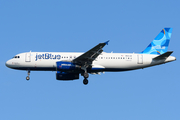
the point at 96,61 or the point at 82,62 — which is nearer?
the point at 82,62

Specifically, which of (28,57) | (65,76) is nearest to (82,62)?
(65,76)

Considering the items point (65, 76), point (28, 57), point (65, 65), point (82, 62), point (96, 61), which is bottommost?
point (65, 76)

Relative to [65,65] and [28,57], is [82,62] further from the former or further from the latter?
[28,57]

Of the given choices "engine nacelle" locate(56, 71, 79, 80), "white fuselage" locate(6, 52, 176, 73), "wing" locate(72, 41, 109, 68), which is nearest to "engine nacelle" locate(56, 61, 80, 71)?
Answer: "wing" locate(72, 41, 109, 68)

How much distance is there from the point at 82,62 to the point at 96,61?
2.44 metres

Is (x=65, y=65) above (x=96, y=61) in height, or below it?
below

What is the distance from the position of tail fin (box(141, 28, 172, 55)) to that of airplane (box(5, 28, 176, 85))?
3.40 feet

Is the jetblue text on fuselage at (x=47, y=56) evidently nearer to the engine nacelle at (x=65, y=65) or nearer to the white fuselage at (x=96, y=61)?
the white fuselage at (x=96, y=61)

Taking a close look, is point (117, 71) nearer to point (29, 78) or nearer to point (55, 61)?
point (55, 61)

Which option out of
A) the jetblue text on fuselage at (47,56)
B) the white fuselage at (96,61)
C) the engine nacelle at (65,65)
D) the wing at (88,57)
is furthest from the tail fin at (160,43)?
the jetblue text on fuselage at (47,56)

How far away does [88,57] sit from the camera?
4488 centimetres

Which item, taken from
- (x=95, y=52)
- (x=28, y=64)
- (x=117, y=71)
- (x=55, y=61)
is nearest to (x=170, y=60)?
(x=117, y=71)

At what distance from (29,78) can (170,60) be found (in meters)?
20.1

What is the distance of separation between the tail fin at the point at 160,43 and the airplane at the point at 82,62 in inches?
40.8
